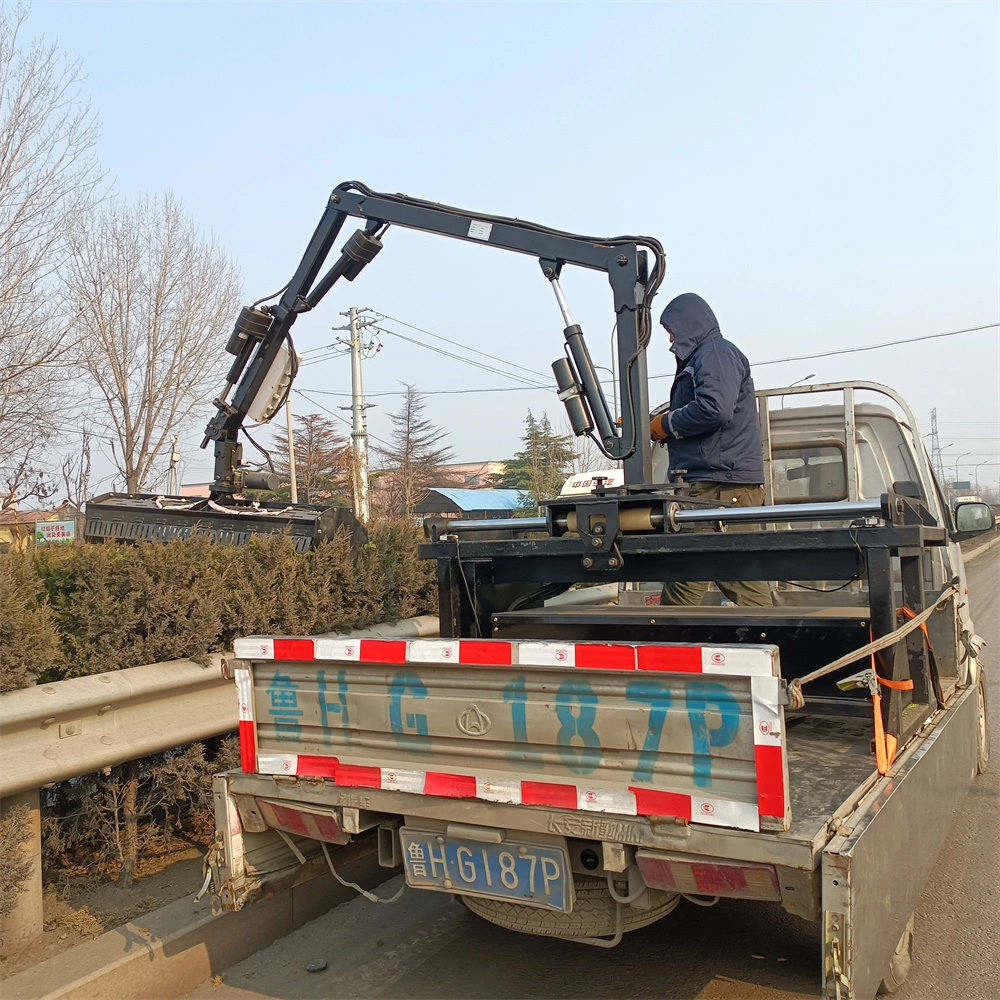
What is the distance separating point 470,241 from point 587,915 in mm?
3955

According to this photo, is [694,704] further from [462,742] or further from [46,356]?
[46,356]

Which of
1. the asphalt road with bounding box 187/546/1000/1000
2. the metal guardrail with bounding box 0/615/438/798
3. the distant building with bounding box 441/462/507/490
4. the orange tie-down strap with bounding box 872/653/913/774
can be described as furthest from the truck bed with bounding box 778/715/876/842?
the distant building with bounding box 441/462/507/490

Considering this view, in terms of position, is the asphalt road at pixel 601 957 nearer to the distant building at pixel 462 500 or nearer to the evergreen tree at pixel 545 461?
the evergreen tree at pixel 545 461

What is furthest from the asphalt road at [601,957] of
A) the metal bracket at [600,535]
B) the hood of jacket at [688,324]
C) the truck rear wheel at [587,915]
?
the hood of jacket at [688,324]

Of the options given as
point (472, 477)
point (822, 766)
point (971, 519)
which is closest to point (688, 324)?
point (971, 519)

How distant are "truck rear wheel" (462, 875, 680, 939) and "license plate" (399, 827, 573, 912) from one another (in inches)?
3.5

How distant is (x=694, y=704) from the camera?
2.44m

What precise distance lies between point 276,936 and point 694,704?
241cm

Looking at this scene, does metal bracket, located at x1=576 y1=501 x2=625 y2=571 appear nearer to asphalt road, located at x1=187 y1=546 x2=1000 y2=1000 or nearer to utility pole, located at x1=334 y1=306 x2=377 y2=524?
asphalt road, located at x1=187 y1=546 x2=1000 y2=1000

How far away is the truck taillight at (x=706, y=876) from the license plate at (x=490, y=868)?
0.29 m

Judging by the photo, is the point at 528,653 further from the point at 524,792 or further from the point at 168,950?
the point at 168,950

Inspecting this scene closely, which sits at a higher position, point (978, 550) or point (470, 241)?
point (470, 241)

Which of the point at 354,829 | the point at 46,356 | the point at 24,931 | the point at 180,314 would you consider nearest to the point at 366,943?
the point at 354,829

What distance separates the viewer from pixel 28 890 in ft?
11.3
